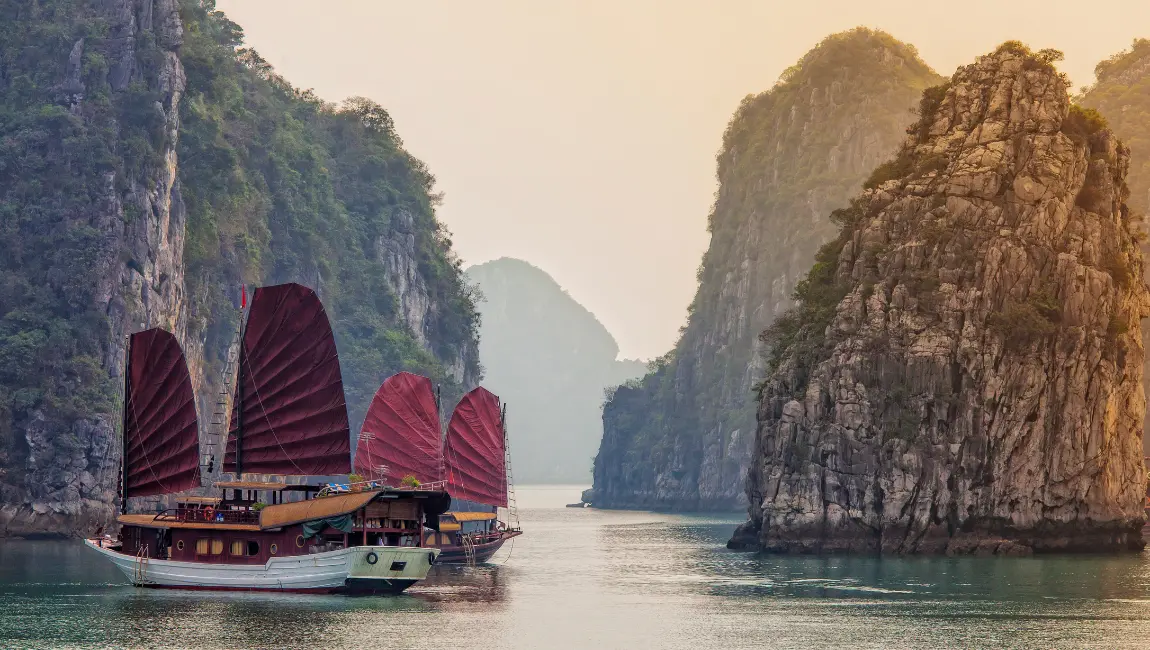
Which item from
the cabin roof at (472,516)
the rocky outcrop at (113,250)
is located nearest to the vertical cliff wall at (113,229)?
the rocky outcrop at (113,250)

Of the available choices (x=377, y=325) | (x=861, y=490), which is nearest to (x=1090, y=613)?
(x=861, y=490)

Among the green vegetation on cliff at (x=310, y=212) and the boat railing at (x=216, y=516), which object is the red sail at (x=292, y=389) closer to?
the boat railing at (x=216, y=516)

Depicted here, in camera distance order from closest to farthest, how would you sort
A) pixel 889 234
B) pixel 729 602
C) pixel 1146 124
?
pixel 729 602 → pixel 889 234 → pixel 1146 124

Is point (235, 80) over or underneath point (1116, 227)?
over

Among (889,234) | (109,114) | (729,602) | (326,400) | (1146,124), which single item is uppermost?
(1146,124)

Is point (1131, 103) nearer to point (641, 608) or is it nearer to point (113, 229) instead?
point (113, 229)

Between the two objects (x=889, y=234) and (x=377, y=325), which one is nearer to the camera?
(x=889, y=234)

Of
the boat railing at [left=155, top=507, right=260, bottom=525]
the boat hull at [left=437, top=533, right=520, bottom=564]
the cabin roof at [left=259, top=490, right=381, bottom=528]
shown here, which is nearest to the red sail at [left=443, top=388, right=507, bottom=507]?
the boat hull at [left=437, top=533, right=520, bottom=564]

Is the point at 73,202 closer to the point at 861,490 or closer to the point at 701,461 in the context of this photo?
the point at 861,490
